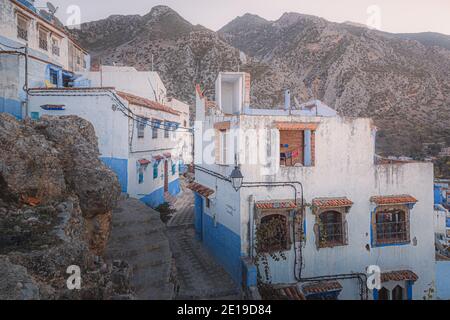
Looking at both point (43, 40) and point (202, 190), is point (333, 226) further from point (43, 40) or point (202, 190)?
point (43, 40)

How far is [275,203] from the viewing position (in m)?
10.6

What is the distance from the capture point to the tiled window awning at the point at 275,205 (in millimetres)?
10312

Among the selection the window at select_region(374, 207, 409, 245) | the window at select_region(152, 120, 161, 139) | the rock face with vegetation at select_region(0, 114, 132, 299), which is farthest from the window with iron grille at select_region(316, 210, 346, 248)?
the window at select_region(152, 120, 161, 139)

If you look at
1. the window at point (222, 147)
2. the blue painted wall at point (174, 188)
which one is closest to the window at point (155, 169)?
the blue painted wall at point (174, 188)

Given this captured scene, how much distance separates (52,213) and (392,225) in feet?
40.1

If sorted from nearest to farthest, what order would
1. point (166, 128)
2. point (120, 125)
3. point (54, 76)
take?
point (120, 125)
point (54, 76)
point (166, 128)

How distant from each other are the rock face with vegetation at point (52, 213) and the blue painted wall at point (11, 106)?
609 cm

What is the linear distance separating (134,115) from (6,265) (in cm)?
1169

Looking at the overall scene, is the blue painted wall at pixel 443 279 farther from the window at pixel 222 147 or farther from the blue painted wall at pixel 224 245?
the window at pixel 222 147

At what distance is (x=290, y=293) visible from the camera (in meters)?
10.0

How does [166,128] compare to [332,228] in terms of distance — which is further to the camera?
[166,128]

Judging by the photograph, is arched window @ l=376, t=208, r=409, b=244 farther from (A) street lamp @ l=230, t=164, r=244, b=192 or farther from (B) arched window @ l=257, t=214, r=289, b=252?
(A) street lamp @ l=230, t=164, r=244, b=192

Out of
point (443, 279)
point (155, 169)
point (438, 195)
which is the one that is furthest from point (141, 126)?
point (438, 195)
